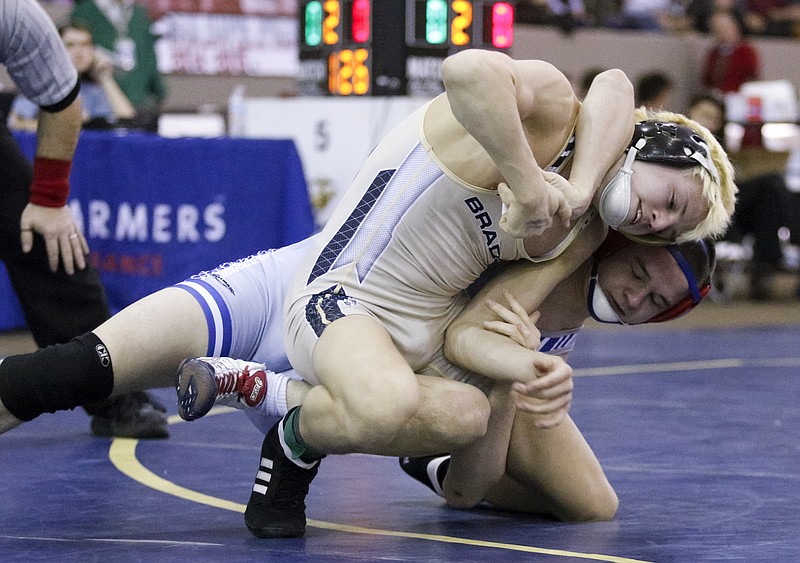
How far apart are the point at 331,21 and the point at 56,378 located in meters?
5.34

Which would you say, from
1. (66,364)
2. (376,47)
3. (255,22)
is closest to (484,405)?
(66,364)

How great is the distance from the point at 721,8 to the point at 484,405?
10.2m

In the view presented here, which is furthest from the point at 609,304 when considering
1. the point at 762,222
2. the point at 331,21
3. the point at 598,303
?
the point at 762,222

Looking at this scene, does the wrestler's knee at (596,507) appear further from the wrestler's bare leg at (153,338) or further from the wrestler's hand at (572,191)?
the wrestler's bare leg at (153,338)

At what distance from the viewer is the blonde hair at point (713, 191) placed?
9.29 feet

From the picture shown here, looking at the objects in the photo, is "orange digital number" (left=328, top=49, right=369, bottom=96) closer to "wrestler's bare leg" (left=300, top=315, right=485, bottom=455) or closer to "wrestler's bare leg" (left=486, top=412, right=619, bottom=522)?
"wrestler's bare leg" (left=486, top=412, right=619, bottom=522)

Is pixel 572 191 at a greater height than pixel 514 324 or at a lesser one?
greater

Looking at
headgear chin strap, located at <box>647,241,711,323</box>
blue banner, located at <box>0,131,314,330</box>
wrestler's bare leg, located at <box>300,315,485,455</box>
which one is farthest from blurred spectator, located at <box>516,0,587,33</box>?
wrestler's bare leg, located at <box>300,315,485,455</box>

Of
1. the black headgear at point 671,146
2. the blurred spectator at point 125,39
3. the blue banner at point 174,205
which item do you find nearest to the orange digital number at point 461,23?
the blue banner at point 174,205

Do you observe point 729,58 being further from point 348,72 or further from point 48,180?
point 48,180

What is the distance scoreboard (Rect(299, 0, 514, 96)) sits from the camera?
7.63 m

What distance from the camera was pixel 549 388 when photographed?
2.72 meters

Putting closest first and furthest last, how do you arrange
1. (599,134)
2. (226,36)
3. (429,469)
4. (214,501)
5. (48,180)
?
(599,134) → (214,501) → (429,469) → (48,180) → (226,36)

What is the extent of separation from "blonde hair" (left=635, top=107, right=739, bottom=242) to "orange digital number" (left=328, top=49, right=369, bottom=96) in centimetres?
483
